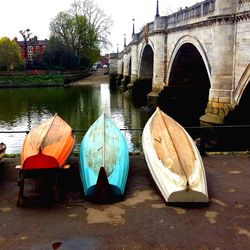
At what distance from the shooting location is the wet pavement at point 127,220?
4703 millimetres

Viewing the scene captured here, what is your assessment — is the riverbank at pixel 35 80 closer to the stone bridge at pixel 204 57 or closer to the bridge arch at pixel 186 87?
the stone bridge at pixel 204 57

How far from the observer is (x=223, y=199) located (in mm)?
6062

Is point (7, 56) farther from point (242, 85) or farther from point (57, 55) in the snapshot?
point (242, 85)

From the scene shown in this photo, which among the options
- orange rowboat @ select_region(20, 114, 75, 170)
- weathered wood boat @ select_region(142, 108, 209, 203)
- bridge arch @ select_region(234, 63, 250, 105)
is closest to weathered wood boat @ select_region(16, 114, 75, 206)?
orange rowboat @ select_region(20, 114, 75, 170)

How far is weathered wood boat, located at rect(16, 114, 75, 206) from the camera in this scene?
5855 millimetres

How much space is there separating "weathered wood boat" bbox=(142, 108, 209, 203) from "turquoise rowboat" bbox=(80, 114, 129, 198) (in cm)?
63

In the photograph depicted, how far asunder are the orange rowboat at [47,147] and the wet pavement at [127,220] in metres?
0.58

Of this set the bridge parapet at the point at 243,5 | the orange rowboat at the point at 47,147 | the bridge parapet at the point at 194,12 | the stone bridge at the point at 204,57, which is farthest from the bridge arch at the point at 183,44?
the orange rowboat at the point at 47,147

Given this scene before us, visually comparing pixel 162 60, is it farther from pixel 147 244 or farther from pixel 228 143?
pixel 147 244

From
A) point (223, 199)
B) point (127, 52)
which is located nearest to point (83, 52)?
point (127, 52)

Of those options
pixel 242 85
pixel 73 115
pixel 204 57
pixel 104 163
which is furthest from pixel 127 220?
pixel 73 115

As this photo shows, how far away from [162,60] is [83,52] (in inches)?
1782

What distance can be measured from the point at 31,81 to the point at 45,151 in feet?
166

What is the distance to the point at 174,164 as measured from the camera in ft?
21.1
